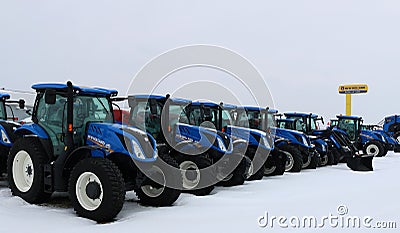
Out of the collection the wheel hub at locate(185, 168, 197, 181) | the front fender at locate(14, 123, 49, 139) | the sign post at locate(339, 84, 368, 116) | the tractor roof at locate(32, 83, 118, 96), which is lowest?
the wheel hub at locate(185, 168, 197, 181)

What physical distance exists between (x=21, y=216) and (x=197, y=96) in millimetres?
4721

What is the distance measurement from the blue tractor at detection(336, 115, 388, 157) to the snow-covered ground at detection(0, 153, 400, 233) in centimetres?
1015

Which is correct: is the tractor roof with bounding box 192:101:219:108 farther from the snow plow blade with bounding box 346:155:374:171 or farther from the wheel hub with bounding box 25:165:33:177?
the snow plow blade with bounding box 346:155:374:171

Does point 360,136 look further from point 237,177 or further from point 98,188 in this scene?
point 98,188

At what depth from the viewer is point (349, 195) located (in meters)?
8.55

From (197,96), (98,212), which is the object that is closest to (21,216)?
(98,212)

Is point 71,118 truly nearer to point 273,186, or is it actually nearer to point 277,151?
point 273,186

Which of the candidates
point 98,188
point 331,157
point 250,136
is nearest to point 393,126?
point 331,157

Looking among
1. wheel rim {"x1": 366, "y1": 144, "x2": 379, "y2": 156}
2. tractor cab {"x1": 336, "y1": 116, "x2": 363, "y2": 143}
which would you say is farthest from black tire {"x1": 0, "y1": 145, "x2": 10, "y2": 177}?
wheel rim {"x1": 366, "y1": 144, "x2": 379, "y2": 156}

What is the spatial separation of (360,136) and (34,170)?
674 inches

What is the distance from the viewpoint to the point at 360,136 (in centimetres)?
2069

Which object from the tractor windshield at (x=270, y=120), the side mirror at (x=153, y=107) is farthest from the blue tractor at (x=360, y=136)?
the side mirror at (x=153, y=107)

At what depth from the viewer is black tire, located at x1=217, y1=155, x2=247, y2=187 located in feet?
32.7

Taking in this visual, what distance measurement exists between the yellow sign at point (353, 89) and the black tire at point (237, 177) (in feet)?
89.1
